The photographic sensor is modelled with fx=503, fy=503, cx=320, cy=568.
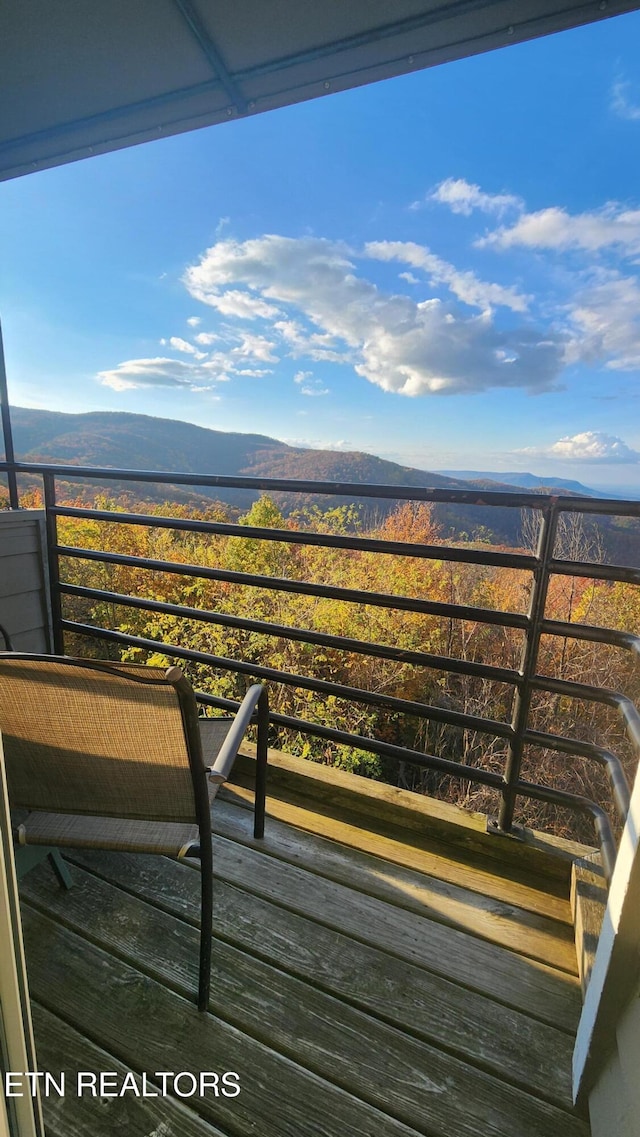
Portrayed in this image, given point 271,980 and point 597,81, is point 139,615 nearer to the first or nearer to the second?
point 271,980

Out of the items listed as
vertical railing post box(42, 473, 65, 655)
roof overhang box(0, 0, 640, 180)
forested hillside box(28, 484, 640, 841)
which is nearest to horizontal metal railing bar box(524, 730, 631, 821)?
roof overhang box(0, 0, 640, 180)

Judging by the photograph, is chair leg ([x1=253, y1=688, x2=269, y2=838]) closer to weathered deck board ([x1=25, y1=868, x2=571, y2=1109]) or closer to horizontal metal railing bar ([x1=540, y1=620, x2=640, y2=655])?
weathered deck board ([x1=25, y1=868, x2=571, y2=1109])

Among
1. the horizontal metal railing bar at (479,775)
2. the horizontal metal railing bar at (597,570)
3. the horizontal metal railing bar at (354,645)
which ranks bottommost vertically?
the horizontal metal railing bar at (479,775)

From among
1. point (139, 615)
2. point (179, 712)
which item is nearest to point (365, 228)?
point (139, 615)

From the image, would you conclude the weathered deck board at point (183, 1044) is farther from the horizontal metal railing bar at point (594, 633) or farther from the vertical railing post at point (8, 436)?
the vertical railing post at point (8, 436)

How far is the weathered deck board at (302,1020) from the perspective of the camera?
101cm

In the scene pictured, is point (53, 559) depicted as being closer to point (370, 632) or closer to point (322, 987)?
point (322, 987)

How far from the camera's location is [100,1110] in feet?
3.10

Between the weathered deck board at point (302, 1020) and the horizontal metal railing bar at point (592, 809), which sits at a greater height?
the horizontal metal railing bar at point (592, 809)

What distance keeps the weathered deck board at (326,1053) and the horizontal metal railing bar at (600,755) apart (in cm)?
61

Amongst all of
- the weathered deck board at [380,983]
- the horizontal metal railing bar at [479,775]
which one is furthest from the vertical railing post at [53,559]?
the weathered deck board at [380,983]

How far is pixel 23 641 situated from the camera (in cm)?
238

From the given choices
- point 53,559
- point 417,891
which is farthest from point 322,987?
point 53,559

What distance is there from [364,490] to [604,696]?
889 mm
